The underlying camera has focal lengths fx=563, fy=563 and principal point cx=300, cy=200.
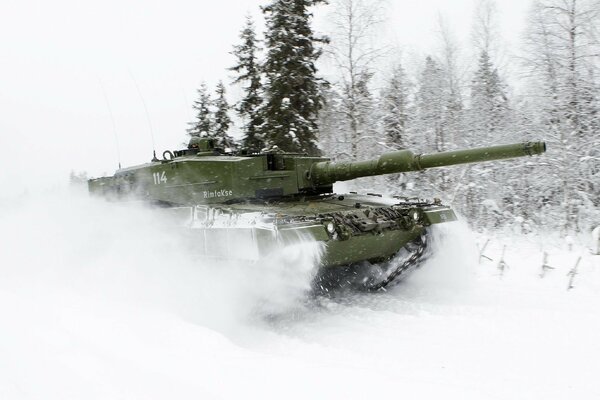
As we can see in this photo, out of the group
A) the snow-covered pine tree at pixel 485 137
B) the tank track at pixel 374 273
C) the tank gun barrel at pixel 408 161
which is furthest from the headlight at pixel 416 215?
the snow-covered pine tree at pixel 485 137

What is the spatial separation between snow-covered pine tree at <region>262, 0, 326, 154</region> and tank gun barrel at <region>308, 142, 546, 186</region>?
9058 mm

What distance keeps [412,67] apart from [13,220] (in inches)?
885

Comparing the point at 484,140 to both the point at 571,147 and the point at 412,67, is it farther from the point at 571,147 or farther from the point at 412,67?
the point at 412,67

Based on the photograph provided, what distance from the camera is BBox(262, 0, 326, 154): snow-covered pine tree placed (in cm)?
1761

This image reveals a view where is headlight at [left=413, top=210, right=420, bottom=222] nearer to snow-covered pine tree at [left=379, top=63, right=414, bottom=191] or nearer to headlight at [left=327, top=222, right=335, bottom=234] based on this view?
headlight at [left=327, top=222, right=335, bottom=234]

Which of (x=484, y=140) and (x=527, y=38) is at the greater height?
(x=527, y=38)

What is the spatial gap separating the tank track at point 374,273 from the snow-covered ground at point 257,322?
0.91ft

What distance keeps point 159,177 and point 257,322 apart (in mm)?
2937

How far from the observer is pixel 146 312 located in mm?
6320

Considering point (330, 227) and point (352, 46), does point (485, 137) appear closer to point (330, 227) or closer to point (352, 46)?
point (352, 46)

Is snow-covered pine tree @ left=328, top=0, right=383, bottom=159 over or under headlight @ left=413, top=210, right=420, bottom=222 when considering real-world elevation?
over

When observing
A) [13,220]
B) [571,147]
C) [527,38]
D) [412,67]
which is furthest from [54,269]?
[412,67]

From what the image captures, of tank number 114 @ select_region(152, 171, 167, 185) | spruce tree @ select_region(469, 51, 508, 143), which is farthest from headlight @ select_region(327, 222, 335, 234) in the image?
spruce tree @ select_region(469, 51, 508, 143)

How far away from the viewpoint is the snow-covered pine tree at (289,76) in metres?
17.6
